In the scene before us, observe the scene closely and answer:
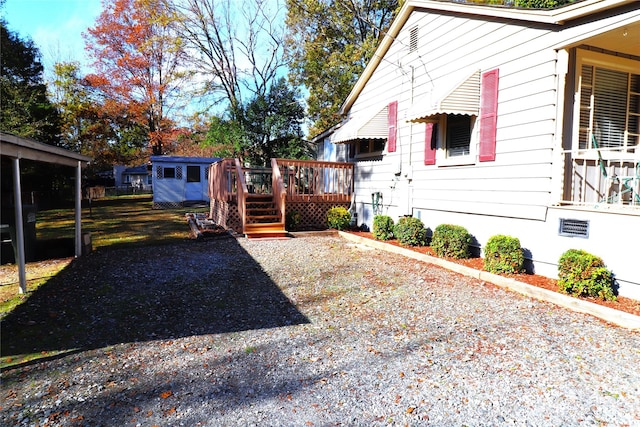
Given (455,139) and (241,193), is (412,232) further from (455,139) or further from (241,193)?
(241,193)

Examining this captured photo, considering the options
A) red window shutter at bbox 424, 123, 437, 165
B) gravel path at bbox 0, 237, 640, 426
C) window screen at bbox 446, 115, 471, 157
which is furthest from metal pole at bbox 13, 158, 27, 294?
window screen at bbox 446, 115, 471, 157

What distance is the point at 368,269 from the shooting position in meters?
6.60

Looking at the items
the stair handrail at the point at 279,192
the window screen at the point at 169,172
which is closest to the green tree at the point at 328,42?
the window screen at the point at 169,172

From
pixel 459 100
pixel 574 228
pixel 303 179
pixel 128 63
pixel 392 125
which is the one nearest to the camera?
pixel 574 228

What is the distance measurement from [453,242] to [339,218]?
14.2 feet

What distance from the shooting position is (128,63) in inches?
922

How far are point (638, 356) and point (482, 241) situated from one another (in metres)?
3.56

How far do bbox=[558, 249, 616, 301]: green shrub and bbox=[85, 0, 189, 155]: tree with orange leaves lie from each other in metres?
22.9

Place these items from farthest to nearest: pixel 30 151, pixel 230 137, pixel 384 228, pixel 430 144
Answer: pixel 230 137 < pixel 384 228 < pixel 430 144 < pixel 30 151

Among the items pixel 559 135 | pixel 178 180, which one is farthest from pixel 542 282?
pixel 178 180

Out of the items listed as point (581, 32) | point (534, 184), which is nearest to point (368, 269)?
point (534, 184)

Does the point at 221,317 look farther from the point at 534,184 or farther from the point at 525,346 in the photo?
the point at 534,184

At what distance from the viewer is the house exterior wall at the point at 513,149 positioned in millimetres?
5023

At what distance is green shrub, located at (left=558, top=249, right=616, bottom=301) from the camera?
4.59 metres
